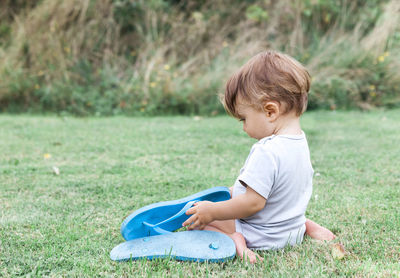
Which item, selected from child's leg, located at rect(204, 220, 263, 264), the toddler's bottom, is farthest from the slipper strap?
the toddler's bottom

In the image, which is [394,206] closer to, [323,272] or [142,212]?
[323,272]

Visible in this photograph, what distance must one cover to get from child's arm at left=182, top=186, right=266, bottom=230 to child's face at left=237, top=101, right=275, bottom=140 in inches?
10.7

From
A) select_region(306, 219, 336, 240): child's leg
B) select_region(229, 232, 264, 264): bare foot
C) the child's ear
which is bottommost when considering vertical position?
select_region(306, 219, 336, 240): child's leg

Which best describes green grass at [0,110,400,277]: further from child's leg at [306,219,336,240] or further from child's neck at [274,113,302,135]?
child's neck at [274,113,302,135]

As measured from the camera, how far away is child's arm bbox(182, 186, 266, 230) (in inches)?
71.7

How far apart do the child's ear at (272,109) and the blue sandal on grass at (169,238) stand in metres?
0.44

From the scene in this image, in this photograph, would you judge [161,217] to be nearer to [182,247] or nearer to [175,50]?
[182,247]

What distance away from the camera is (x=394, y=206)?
248 centimetres

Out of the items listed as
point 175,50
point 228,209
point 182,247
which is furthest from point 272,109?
point 175,50

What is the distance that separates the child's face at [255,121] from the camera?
1901mm

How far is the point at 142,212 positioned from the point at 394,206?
151 cm

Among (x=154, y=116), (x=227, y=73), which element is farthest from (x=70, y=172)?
(x=227, y=73)

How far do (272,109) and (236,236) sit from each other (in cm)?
60

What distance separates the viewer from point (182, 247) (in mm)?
1839
